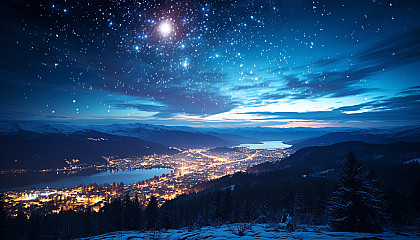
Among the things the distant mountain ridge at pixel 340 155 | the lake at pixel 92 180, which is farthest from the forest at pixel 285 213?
the lake at pixel 92 180

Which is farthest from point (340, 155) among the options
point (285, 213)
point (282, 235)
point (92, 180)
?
point (92, 180)

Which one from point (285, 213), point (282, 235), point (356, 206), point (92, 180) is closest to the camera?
point (282, 235)

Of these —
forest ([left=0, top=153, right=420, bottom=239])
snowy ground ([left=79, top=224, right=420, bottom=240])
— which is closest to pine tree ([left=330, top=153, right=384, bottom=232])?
forest ([left=0, top=153, right=420, bottom=239])

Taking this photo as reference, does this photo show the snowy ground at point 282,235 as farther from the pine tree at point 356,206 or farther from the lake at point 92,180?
the lake at point 92,180

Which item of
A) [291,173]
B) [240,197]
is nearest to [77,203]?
[240,197]

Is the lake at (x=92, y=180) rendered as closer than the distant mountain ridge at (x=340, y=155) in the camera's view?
No

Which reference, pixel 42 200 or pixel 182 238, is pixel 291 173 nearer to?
pixel 182 238

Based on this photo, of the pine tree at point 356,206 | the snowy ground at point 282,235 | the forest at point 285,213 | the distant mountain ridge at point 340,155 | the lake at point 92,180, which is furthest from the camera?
the lake at point 92,180

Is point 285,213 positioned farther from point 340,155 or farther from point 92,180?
point 340,155
